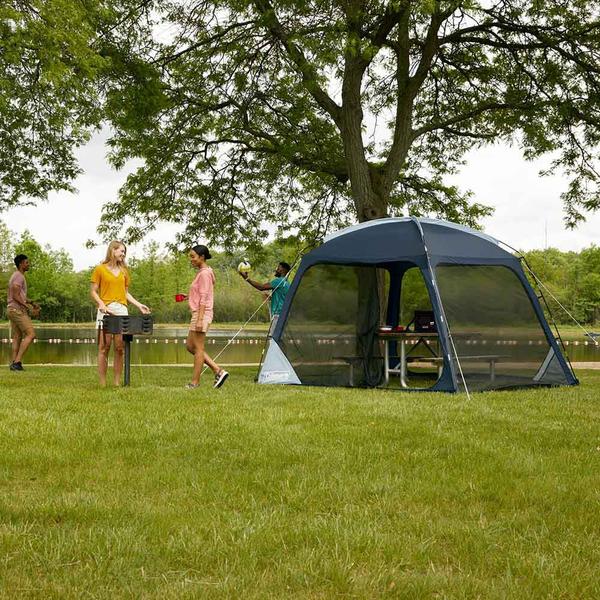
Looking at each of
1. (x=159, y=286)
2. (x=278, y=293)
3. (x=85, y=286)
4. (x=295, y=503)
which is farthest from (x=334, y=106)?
(x=85, y=286)

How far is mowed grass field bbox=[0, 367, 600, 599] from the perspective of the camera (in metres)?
3.18

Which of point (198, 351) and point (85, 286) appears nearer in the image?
point (198, 351)

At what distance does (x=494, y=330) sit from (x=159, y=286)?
53.7 m

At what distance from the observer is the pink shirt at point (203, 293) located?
974 centimetres

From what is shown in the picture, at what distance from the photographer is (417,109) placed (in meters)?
18.4

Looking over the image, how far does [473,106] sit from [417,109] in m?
1.71

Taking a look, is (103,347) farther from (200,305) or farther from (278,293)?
(278,293)

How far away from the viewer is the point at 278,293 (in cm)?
1247

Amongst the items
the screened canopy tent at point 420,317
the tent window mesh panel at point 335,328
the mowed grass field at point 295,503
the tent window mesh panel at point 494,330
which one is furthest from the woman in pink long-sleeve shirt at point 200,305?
the tent window mesh panel at point 494,330

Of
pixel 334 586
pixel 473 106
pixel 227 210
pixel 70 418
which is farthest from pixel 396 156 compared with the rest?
→ pixel 334 586

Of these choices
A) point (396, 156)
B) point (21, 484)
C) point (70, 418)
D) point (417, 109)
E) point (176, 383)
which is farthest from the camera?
point (417, 109)

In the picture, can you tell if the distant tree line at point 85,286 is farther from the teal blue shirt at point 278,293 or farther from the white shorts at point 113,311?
the white shorts at point 113,311

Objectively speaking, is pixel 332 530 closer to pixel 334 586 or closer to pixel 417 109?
pixel 334 586

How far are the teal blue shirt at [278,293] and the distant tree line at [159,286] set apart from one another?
4610 centimetres
